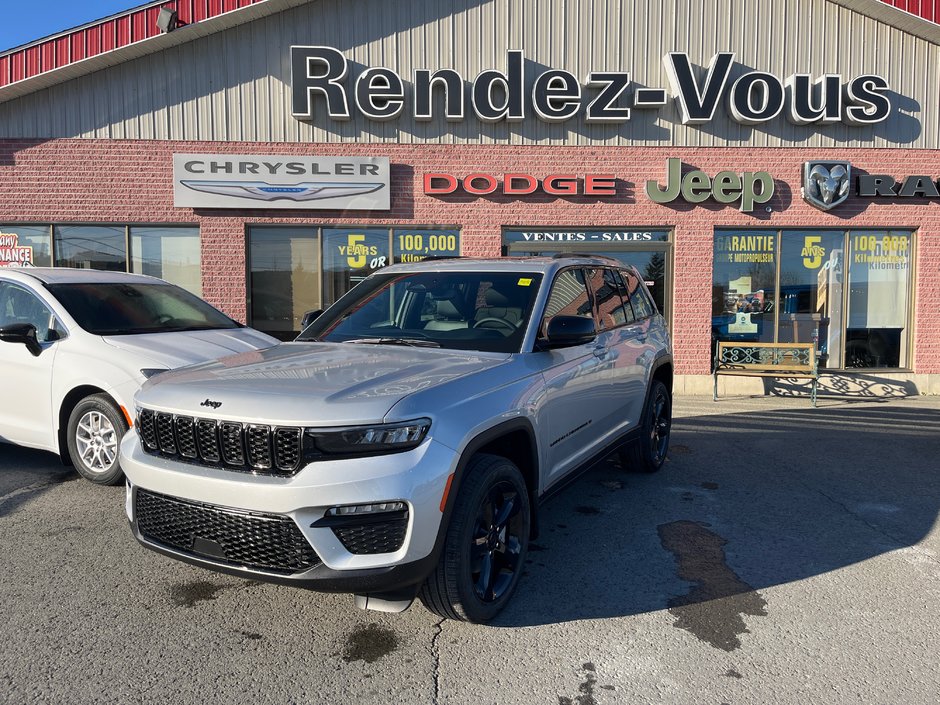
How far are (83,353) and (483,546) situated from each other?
373 centimetres

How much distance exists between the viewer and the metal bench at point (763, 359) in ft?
Answer: 34.8

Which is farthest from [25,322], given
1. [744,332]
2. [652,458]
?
[744,332]

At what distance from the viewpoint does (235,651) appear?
308 centimetres

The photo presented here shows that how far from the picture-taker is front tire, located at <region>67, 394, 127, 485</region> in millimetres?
5199

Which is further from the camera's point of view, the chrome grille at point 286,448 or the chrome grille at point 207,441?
the chrome grille at point 207,441

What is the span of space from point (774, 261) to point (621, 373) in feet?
24.6

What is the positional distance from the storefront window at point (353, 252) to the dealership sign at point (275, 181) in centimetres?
46

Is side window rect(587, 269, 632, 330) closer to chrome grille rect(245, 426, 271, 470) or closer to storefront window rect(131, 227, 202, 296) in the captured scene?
chrome grille rect(245, 426, 271, 470)

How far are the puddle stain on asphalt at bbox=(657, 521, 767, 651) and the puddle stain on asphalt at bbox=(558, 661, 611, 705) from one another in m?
0.61

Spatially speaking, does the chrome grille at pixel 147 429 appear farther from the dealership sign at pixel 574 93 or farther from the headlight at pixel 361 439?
the dealership sign at pixel 574 93

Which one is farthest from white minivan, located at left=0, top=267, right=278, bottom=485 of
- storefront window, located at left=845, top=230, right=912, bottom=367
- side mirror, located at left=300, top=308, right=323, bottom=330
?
storefront window, located at left=845, top=230, right=912, bottom=367

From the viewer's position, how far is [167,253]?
36.0 ft

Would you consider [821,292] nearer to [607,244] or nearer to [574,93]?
[607,244]

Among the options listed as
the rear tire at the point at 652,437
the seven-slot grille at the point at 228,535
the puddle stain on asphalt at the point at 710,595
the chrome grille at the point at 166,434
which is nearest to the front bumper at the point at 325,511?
the seven-slot grille at the point at 228,535
